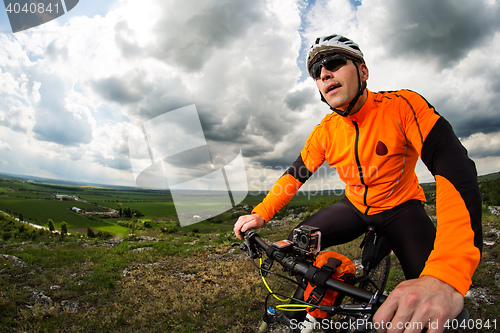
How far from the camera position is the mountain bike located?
1.32m

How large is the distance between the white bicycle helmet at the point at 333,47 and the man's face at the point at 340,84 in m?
0.15

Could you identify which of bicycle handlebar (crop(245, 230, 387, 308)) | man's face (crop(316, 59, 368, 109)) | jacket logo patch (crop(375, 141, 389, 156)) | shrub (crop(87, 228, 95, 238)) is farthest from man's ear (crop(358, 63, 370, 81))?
shrub (crop(87, 228, 95, 238))

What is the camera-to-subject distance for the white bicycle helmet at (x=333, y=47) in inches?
103

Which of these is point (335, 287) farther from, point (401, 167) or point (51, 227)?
point (51, 227)

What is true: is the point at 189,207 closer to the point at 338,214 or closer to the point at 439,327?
the point at 338,214

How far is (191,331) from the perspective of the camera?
466 cm

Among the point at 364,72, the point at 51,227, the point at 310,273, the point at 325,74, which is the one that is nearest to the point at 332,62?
the point at 325,74

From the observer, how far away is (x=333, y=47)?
2.64 m

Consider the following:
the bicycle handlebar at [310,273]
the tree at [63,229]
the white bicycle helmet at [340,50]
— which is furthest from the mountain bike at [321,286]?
the tree at [63,229]

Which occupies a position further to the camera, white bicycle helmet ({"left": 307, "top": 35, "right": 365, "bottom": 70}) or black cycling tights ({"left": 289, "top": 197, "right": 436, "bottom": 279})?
white bicycle helmet ({"left": 307, "top": 35, "right": 365, "bottom": 70})

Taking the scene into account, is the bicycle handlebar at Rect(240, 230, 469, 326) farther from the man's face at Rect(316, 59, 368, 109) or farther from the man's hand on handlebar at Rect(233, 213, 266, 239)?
the man's face at Rect(316, 59, 368, 109)

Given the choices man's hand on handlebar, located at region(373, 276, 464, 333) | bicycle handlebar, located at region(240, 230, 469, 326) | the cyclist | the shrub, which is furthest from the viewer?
the shrub

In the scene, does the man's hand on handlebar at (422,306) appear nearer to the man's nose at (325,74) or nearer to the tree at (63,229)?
the man's nose at (325,74)

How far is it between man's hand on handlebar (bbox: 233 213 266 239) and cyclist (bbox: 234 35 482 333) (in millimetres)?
12
